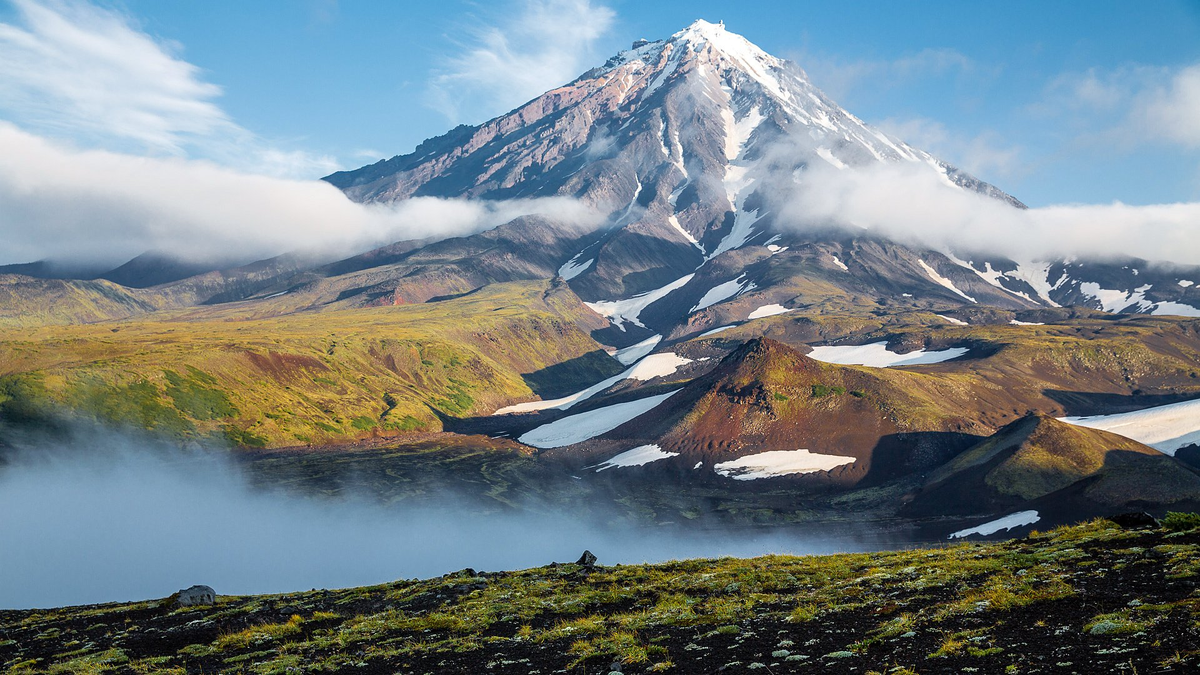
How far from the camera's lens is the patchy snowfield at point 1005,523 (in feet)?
419

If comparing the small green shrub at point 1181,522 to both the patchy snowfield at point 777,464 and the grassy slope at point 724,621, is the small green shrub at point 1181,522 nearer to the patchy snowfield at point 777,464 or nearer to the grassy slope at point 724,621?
the grassy slope at point 724,621

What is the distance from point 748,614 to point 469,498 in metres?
176

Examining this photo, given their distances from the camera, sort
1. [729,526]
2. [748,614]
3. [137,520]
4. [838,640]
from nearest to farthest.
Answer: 1. [838,640]
2. [748,614]
3. [729,526]
4. [137,520]

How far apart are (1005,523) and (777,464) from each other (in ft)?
220

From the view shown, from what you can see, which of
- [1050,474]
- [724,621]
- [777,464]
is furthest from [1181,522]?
[777,464]

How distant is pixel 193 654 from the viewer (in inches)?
1186

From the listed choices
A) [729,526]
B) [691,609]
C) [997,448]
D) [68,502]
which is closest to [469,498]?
[729,526]

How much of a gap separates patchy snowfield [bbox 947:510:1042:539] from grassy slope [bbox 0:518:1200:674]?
104357 millimetres

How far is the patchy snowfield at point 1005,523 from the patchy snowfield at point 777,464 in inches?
2119

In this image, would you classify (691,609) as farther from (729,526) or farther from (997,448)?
(997,448)

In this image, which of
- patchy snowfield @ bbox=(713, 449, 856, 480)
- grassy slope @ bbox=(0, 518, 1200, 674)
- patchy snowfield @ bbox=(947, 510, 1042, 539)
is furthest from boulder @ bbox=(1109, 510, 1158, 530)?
patchy snowfield @ bbox=(713, 449, 856, 480)

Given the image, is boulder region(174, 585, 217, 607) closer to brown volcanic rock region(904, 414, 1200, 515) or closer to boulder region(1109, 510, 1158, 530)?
boulder region(1109, 510, 1158, 530)

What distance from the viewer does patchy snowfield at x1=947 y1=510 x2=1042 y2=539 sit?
12766 centimetres

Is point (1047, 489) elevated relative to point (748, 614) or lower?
lower
